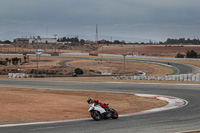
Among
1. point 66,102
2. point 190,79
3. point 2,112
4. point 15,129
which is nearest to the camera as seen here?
point 15,129

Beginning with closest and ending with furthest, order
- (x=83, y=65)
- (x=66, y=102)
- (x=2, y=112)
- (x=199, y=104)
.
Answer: (x=2, y=112) < (x=199, y=104) < (x=66, y=102) < (x=83, y=65)

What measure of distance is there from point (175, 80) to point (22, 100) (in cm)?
2352

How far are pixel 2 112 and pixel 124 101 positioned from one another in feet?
33.2

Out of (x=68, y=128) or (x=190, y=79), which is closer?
(x=68, y=128)

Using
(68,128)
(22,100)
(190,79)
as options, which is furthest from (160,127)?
(190,79)

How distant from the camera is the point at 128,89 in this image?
3250 cm

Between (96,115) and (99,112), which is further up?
A: (99,112)

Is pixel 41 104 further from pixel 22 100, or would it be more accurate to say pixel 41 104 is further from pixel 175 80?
pixel 175 80

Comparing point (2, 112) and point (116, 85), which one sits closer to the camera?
point (2, 112)

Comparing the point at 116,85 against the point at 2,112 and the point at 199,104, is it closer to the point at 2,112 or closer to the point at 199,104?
the point at 199,104

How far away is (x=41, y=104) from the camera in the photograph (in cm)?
2217

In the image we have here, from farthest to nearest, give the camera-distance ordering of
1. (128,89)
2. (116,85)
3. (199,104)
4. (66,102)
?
(116,85), (128,89), (66,102), (199,104)

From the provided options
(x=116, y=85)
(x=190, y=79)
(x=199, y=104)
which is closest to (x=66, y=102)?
(x=199, y=104)

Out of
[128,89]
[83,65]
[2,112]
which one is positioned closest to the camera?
[2,112]
